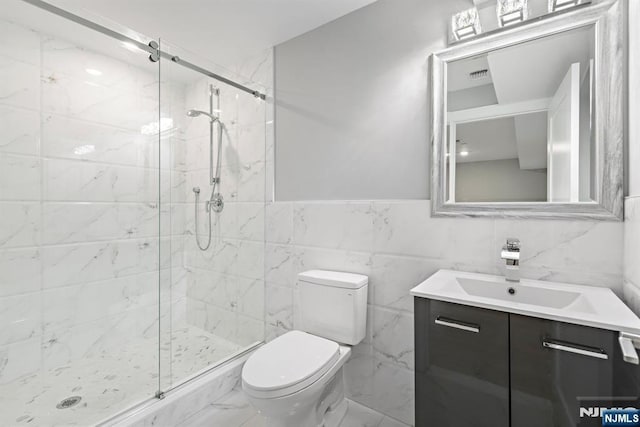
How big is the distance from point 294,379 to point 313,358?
172 millimetres

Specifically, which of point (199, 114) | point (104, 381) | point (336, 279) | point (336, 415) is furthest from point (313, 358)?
point (199, 114)

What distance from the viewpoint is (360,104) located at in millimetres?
1820

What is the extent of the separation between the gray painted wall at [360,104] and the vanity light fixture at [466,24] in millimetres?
55

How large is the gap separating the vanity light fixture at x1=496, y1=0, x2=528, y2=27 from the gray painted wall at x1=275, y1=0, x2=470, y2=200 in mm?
178

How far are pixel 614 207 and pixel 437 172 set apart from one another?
0.69 meters

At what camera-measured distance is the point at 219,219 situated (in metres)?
2.19

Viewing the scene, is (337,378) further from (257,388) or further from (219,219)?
(219,219)

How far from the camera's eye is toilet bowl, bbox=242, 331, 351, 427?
124 centimetres

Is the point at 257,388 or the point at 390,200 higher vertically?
the point at 390,200

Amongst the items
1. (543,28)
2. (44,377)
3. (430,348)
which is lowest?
(44,377)

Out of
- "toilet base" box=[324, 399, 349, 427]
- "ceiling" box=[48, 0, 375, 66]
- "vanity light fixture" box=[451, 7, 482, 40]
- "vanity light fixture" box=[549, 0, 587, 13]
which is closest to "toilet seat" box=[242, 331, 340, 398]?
"toilet base" box=[324, 399, 349, 427]

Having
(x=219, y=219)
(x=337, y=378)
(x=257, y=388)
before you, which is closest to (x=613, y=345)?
(x=257, y=388)

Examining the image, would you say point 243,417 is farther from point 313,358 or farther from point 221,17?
point 221,17

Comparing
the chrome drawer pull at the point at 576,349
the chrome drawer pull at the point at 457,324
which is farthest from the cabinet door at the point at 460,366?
the chrome drawer pull at the point at 576,349
